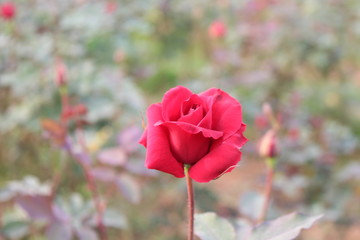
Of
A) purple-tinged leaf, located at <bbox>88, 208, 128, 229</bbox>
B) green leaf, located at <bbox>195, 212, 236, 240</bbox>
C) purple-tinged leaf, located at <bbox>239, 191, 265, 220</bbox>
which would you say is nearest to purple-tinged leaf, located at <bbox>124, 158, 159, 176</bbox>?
purple-tinged leaf, located at <bbox>88, 208, 128, 229</bbox>

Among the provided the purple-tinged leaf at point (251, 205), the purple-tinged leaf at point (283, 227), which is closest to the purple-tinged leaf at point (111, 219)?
the purple-tinged leaf at point (251, 205)

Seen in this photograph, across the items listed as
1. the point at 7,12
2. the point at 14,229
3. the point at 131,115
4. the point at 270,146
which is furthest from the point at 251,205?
the point at 7,12

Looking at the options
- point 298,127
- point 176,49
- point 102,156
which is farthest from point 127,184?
point 176,49

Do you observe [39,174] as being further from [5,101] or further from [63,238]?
[63,238]

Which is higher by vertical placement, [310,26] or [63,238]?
[310,26]

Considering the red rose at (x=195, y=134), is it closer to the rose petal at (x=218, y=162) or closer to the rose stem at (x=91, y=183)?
the rose petal at (x=218, y=162)

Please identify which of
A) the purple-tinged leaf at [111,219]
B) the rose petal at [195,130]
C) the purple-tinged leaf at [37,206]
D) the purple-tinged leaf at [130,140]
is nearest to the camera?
the rose petal at [195,130]
